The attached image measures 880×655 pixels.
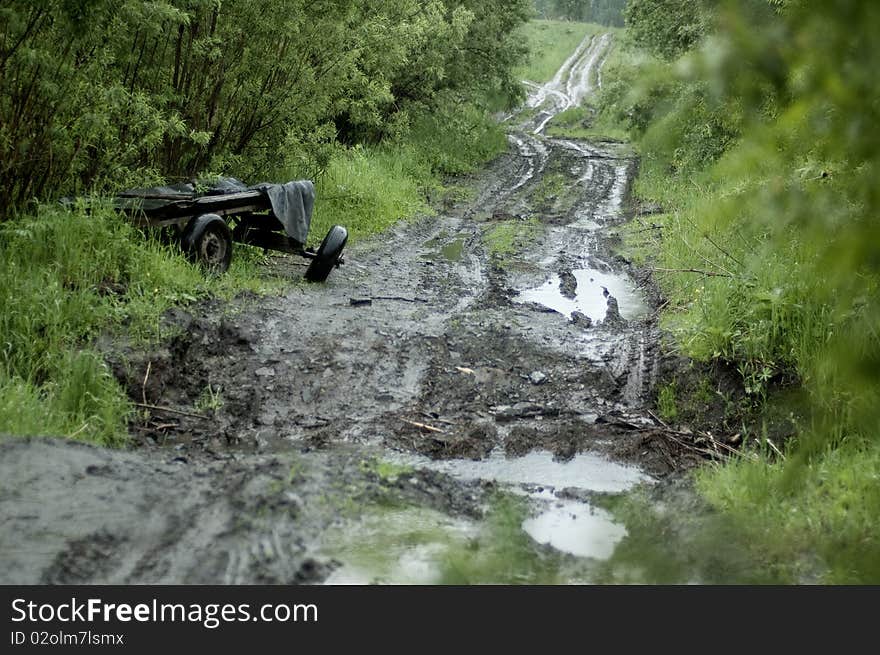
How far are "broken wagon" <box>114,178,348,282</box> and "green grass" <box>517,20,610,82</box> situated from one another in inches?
1632

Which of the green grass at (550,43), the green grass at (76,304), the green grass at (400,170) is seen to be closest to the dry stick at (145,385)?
the green grass at (76,304)

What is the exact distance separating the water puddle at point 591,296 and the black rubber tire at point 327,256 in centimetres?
225

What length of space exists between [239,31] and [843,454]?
917 cm

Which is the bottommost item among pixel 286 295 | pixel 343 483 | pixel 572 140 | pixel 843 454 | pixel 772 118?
pixel 572 140

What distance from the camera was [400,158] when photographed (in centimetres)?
1894

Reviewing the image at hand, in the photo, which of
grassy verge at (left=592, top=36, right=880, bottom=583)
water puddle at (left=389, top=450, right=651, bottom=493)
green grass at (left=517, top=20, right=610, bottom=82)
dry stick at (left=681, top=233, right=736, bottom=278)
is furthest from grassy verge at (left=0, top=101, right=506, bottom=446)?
green grass at (left=517, top=20, right=610, bottom=82)

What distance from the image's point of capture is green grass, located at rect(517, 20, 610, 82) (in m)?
53.6

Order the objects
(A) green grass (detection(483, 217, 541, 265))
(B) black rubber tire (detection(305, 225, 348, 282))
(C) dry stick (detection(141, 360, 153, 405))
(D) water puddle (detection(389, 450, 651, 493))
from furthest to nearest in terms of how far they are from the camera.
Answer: (A) green grass (detection(483, 217, 541, 265)) → (B) black rubber tire (detection(305, 225, 348, 282)) → (C) dry stick (detection(141, 360, 153, 405)) → (D) water puddle (detection(389, 450, 651, 493))

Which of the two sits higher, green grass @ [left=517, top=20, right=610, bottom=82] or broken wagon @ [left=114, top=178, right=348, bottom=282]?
broken wagon @ [left=114, top=178, right=348, bottom=282]

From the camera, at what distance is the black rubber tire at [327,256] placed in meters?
9.87

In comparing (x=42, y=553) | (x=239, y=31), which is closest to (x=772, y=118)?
(x=42, y=553)

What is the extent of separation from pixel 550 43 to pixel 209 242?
62.0 metres

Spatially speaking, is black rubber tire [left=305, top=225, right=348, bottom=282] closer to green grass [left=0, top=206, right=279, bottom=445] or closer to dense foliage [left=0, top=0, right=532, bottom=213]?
green grass [left=0, top=206, right=279, bottom=445]

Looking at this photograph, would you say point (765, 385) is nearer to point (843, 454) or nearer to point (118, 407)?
point (843, 454)
